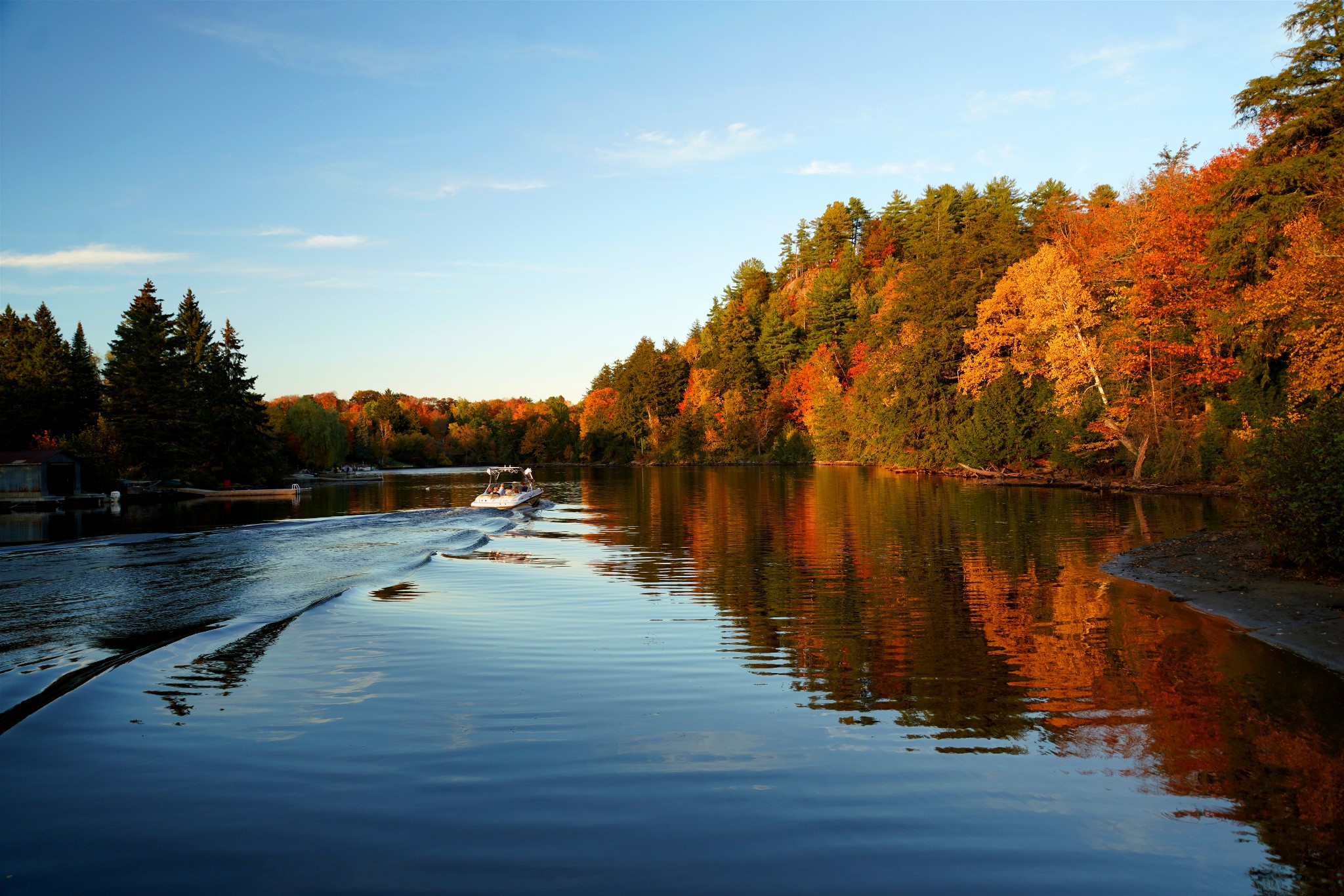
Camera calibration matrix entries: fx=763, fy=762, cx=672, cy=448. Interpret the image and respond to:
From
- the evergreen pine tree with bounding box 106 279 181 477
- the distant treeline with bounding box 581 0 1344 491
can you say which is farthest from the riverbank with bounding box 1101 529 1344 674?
the evergreen pine tree with bounding box 106 279 181 477

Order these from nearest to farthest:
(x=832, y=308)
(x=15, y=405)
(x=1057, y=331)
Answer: (x=1057, y=331), (x=15, y=405), (x=832, y=308)

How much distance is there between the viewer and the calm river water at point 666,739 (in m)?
5.27

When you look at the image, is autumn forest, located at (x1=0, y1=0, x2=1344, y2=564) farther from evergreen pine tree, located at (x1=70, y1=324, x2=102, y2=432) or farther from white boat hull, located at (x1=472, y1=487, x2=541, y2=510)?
white boat hull, located at (x1=472, y1=487, x2=541, y2=510)

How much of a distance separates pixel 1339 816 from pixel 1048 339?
4646 centimetres

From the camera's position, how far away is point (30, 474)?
159 feet

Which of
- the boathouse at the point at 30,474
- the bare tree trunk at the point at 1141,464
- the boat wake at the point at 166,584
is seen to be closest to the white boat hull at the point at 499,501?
the boat wake at the point at 166,584

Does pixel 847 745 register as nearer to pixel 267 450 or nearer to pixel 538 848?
pixel 538 848

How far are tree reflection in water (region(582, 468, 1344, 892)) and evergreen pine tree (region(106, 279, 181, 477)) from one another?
4801 cm

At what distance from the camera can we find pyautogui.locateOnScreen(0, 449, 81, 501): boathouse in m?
48.1

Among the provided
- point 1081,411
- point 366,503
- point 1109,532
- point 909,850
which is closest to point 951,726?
point 909,850

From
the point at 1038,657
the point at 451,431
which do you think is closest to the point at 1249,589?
the point at 1038,657

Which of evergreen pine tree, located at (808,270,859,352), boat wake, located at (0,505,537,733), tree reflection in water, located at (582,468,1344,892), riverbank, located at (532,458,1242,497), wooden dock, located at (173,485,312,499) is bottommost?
tree reflection in water, located at (582,468,1344,892)

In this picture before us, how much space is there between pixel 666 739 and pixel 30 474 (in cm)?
5796

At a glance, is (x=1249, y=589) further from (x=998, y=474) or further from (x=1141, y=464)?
(x=998, y=474)
